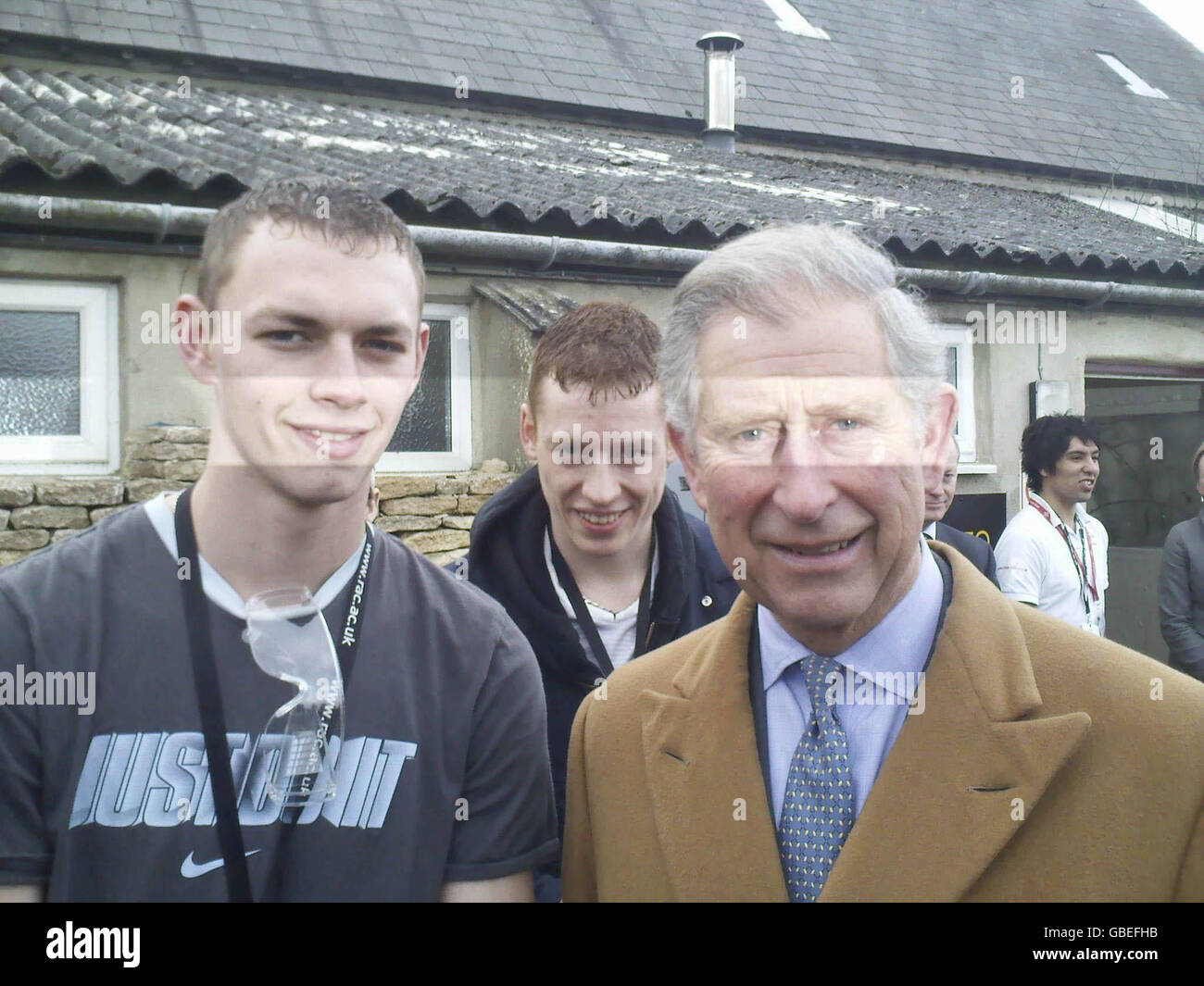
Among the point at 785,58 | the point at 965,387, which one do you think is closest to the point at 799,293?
the point at 965,387

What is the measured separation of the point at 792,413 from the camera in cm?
156

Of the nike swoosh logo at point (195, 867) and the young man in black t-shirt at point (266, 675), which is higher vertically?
the young man in black t-shirt at point (266, 675)

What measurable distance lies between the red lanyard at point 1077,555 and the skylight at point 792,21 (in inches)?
393

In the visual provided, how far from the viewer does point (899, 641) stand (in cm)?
168

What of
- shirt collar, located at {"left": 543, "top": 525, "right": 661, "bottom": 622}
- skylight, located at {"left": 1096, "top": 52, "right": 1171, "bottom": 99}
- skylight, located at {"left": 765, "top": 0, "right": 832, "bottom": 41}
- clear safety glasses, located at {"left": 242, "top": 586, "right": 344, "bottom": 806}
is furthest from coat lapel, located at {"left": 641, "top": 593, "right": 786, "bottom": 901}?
skylight, located at {"left": 1096, "top": 52, "right": 1171, "bottom": 99}

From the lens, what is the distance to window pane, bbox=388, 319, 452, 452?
19.3 ft

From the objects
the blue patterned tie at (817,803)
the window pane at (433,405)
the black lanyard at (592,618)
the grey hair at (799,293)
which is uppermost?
the window pane at (433,405)

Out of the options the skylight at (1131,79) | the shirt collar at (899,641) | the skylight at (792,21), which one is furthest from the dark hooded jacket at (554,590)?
the skylight at (1131,79)

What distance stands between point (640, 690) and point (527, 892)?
0.36m

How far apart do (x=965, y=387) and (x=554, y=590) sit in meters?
5.44

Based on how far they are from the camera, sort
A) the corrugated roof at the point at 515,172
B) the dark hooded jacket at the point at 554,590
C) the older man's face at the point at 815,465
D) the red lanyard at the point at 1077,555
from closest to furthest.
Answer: the older man's face at the point at 815,465
the dark hooded jacket at the point at 554,590
the red lanyard at the point at 1077,555
the corrugated roof at the point at 515,172

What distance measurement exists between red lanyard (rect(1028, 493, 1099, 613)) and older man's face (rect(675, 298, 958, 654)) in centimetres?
343

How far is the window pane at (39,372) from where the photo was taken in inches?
197

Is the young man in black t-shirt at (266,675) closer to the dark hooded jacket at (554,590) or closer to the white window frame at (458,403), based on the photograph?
the dark hooded jacket at (554,590)
